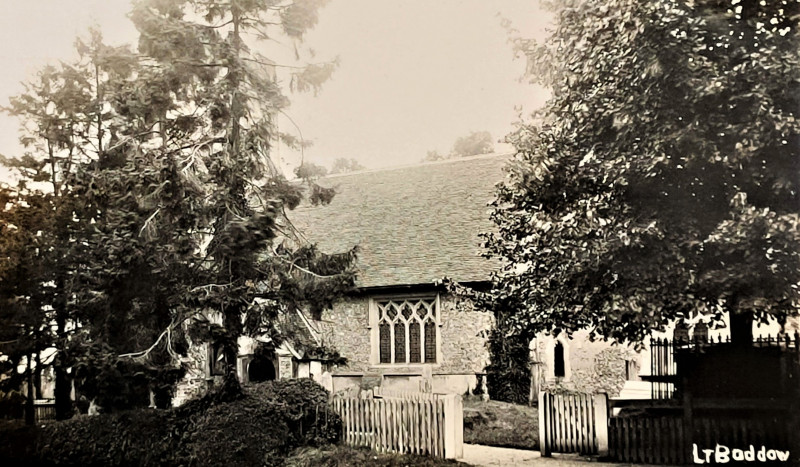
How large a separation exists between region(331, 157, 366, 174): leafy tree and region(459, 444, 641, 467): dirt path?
537 centimetres

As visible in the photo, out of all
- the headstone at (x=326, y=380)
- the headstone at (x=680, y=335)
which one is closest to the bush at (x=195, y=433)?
the headstone at (x=326, y=380)

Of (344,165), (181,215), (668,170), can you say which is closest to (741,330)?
(668,170)

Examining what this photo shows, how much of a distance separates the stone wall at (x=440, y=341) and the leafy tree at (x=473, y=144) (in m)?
3.69

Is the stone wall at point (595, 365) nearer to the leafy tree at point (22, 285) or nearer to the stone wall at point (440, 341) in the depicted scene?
the stone wall at point (440, 341)

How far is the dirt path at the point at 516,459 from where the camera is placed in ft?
36.2

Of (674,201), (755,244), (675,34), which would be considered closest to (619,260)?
(674,201)

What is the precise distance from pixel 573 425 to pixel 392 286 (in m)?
6.92

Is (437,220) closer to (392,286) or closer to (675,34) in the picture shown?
(392,286)

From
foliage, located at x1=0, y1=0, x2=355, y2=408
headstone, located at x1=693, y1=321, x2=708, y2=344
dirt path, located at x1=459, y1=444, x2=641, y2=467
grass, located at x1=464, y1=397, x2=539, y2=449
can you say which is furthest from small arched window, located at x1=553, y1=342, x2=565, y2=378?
foliage, located at x1=0, y1=0, x2=355, y2=408

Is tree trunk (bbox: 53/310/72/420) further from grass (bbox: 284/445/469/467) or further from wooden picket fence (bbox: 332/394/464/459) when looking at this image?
wooden picket fence (bbox: 332/394/464/459)

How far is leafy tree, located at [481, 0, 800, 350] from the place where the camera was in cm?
853

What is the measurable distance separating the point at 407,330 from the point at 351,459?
23.7 ft

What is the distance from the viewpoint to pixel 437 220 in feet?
53.2

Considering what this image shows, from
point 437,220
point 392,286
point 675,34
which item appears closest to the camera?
point 675,34
